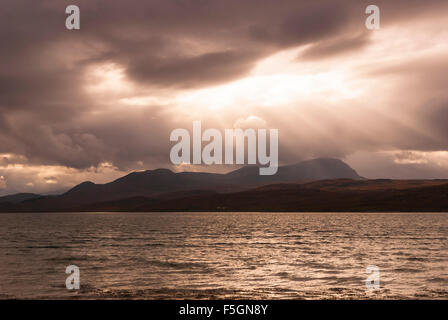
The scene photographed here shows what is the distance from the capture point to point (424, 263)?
49625 millimetres

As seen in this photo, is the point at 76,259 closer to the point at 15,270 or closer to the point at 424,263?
the point at 15,270

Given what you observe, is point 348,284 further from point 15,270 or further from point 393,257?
point 15,270
